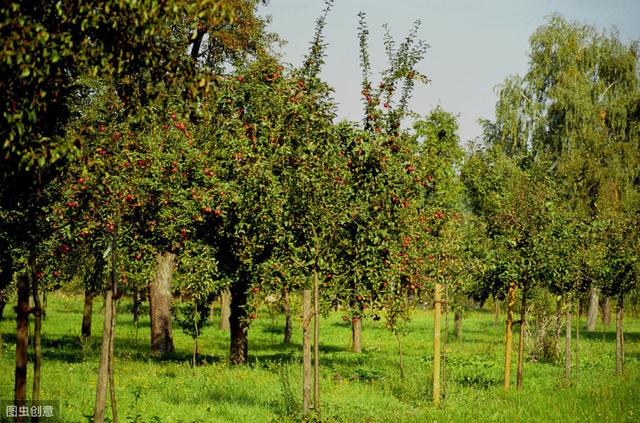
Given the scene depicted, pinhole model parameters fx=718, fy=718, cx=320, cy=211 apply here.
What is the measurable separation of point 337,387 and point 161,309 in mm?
9331

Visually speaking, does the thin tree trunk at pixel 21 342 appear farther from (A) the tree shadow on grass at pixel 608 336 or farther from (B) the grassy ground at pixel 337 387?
(A) the tree shadow on grass at pixel 608 336

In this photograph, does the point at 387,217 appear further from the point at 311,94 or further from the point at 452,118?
the point at 452,118

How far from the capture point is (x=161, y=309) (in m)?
24.6

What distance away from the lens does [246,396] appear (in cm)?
1538

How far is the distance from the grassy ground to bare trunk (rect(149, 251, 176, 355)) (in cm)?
63

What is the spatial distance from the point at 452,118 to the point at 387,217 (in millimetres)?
27123

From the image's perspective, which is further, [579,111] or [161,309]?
[579,111]

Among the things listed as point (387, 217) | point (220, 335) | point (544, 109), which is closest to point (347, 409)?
point (387, 217)

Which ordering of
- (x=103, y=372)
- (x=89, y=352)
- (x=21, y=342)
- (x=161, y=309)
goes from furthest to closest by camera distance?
(x=161, y=309) → (x=89, y=352) → (x=103, y=372) → (x=21, y=342)

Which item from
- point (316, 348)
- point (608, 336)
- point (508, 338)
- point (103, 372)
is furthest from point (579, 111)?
point (103, 372)

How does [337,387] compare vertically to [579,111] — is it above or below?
below

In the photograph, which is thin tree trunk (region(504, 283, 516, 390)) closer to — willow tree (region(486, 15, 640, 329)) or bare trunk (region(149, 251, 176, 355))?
bare trunk (region(149, 251, 176, 355))

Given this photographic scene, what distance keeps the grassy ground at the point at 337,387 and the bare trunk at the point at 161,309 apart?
63cm

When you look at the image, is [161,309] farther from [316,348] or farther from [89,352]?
[316,348]
